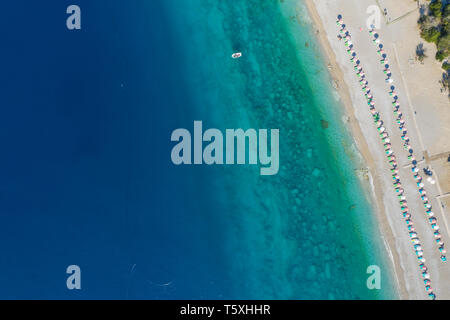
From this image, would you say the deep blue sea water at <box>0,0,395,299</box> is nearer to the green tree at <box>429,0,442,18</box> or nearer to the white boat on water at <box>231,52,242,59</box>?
the white boat on water at <box>231,52,242,59</box>

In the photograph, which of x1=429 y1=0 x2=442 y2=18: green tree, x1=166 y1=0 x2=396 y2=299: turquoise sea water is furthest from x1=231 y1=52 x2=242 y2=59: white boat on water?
x1=429 y1=0 x2=442 y2=18: green tree

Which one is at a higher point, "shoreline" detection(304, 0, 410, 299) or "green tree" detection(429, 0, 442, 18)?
"green tree" detection(429, 0, 442, 18)

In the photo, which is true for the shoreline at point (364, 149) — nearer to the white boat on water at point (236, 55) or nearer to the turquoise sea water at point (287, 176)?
the turquoise sea water at point (287, 176)

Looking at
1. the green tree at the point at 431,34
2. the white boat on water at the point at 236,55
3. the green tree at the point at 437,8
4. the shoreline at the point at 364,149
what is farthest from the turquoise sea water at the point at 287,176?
the green tree at the point at 437,8

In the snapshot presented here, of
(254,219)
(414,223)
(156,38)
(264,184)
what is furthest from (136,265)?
(414,223)

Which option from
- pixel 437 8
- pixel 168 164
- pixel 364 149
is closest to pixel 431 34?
pixel 437 8

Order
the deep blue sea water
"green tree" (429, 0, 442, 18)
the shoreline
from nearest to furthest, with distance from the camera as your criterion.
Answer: "green tree" (429, 0, 442, 18) < the shoreline < the deep blue sea water
